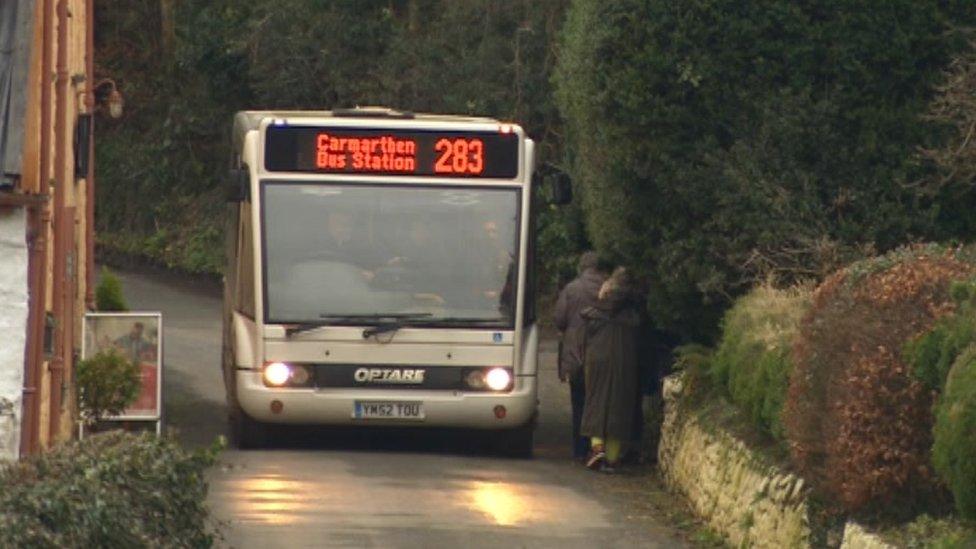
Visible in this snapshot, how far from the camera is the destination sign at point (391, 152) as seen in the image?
18.0 m

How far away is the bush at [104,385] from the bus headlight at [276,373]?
3.89 ft

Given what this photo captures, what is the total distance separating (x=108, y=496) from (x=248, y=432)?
8488 millimetres

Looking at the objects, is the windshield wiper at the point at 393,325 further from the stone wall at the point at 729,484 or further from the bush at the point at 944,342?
the bush at the point at 944,342

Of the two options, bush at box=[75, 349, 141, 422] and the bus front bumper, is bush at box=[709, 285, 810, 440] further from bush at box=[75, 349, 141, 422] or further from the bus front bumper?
bush at box=[75, 349, 141, 422]

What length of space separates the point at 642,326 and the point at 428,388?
1.99 m

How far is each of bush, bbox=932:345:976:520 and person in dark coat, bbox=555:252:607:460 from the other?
8841 millimetres

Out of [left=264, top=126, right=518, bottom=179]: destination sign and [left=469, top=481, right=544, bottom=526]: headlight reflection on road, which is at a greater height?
[left=264, top=126, right=518, bottom=179]: destination sign

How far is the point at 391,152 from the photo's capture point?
59.5ft

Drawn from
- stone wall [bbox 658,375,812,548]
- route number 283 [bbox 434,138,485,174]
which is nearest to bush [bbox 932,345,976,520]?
stone wall [bbox 658,375,812,548]

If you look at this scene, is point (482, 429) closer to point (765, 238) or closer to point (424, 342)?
point (424, 342)

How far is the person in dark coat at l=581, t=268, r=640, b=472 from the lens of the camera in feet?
59.3

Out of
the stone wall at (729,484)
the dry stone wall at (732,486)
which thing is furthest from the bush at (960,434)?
the stone wall at (729,484)

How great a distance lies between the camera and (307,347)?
58.3 ft

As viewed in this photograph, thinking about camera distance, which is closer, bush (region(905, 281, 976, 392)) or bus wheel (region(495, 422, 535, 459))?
bush (region(905, 281, 976, 392))
